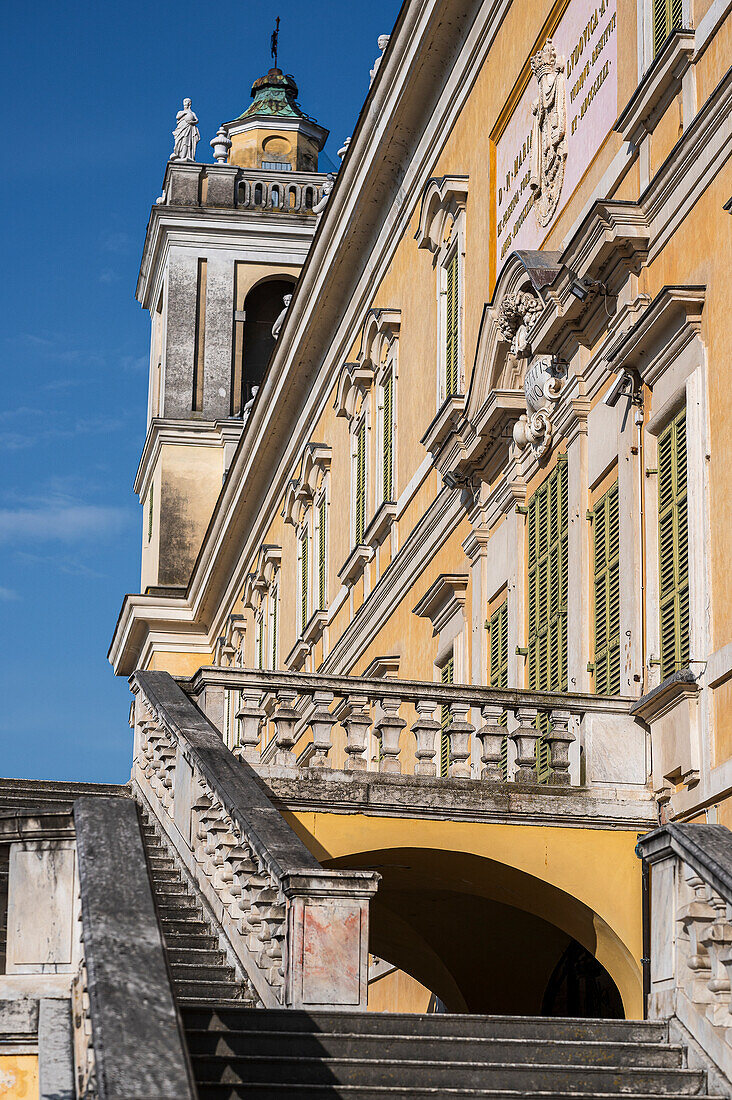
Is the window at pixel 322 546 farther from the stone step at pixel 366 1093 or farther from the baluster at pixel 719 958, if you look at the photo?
the stone step at pixel 366 1093

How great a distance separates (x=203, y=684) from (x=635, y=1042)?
21.1 ft

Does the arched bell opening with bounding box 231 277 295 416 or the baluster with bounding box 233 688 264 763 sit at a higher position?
the arched bell opening with bounding box 231 277 295 416

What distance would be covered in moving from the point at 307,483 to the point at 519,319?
13.4 m

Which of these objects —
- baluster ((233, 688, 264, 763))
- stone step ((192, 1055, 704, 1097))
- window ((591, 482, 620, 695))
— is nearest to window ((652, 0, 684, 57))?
window ((591, 482, 620, 695))

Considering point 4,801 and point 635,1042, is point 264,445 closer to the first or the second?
point 4,801

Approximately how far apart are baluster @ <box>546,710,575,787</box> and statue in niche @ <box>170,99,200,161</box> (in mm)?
33442

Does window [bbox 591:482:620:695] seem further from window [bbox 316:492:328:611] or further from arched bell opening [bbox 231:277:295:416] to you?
arched bell opening [bbox 231:277:295:416]

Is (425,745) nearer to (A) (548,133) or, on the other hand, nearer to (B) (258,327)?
(A) (548,133)

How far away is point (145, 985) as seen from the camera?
6.54 meters

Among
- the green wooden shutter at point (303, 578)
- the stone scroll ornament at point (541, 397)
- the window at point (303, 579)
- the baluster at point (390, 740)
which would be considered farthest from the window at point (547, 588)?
the green wooden shutter at point (303, 578)

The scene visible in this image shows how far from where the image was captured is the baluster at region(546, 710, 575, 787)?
1342cm

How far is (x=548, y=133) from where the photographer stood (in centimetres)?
1730

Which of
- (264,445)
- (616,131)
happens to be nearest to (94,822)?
(616,131)

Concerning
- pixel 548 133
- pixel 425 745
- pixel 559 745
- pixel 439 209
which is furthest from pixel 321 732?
pixel 439 209
